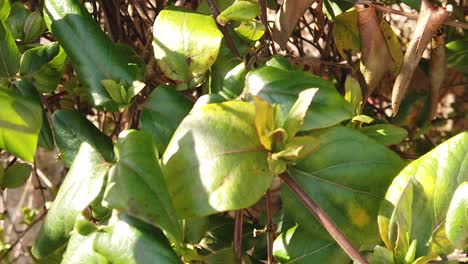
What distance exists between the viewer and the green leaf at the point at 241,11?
2.12ft

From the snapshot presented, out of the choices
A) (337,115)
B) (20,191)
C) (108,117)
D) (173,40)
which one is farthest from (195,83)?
(20,191)

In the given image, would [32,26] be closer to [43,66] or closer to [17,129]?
[43,66]

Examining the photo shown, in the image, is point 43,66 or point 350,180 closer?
point 350,180

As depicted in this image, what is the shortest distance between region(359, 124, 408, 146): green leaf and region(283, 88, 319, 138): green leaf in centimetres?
17

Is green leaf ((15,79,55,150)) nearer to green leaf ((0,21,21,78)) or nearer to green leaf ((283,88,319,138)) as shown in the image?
green leaf ((0,21,21,78))

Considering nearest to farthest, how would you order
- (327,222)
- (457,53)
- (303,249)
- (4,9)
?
1. (327,222)
2. (303,249)
3. (4,9)
4. (457,53)

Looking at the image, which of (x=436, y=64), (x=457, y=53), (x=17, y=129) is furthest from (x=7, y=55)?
(x=457, y=53)

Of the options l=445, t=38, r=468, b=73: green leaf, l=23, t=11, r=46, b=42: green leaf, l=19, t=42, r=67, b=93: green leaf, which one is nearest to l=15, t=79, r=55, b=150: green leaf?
l=19, t=42, r=67, b=93: green leaf

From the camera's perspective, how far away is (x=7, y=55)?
2.30 feet

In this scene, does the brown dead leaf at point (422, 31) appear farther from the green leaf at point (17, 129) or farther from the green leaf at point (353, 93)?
the green leaf at point (17, 129)

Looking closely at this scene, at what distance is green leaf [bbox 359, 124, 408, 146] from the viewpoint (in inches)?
27.3

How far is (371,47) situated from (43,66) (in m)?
0.35

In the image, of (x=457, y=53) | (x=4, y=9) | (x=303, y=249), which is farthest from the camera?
(x=457, y=53)

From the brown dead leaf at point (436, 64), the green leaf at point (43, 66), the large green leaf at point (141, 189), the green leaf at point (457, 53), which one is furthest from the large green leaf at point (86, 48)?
the green leaf at point (457, 53)
